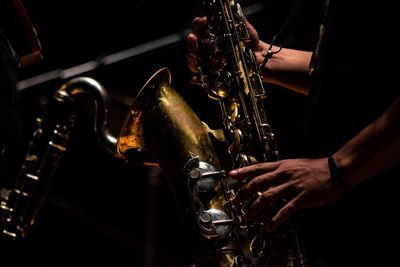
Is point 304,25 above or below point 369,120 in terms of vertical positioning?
above

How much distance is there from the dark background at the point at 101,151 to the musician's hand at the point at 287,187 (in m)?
1.62

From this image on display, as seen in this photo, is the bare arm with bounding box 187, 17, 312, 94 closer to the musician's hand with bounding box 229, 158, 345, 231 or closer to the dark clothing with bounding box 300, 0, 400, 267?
the dark clothing with bounding box 300, 0, 400, 267

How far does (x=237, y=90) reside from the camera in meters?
2.11

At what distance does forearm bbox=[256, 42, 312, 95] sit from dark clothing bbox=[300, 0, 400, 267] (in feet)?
1.61

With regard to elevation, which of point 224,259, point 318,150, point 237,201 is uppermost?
point 318,150

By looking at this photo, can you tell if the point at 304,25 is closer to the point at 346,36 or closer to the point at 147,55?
the point at 346,36

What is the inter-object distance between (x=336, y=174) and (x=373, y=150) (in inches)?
4.6

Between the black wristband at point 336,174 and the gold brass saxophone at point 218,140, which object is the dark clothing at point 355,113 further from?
the gold brass saxophone at point 218,140

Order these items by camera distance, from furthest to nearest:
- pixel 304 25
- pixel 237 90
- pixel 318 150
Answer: pixel 304 25
pixel 237 90
pixel 318 150

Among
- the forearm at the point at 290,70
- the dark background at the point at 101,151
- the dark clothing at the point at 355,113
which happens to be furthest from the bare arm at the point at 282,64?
the dark background at the point at 101,151

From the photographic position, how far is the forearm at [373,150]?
4.84ft

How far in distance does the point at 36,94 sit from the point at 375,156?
122 inches

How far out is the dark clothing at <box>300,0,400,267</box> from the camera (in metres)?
1.57

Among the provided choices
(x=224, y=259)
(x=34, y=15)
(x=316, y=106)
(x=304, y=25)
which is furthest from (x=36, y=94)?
(x=316, y=106)
